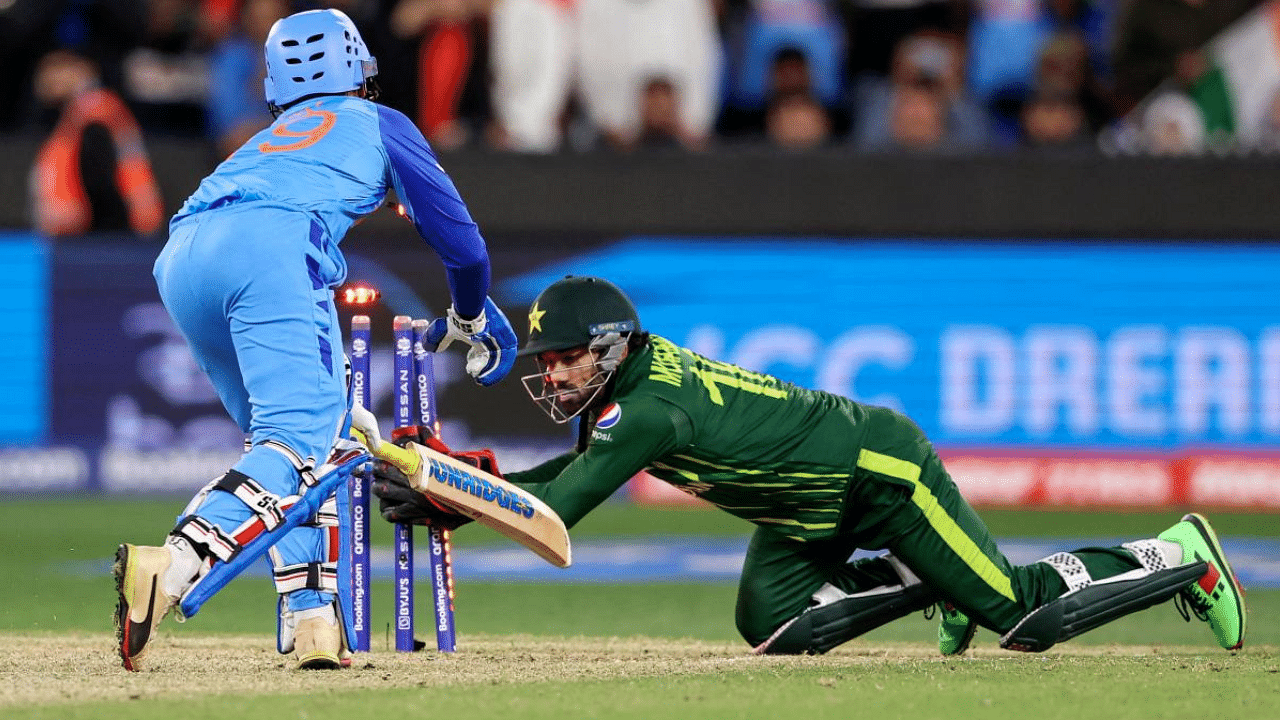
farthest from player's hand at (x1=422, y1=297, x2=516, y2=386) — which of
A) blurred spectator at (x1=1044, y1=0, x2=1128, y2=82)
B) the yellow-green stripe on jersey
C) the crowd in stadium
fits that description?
blurred spectator at (x1=1044, y1=0, x2=1128, y2=82)

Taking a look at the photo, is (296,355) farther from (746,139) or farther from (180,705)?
(746,139)

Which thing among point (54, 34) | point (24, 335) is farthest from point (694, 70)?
point (24, 335)

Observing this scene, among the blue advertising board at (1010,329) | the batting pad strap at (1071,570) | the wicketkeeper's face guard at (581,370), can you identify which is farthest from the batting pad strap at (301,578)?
the blue advertising board at (1010,329)

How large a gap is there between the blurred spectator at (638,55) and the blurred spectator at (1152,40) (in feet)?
9.47

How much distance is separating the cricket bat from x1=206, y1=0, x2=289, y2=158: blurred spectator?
768 centimetres

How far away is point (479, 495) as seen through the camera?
5.72m

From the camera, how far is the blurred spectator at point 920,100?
1297 centimetres

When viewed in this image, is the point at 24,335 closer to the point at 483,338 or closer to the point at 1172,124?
the point at 483,338

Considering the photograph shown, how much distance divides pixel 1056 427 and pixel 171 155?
→ 592 centimetres

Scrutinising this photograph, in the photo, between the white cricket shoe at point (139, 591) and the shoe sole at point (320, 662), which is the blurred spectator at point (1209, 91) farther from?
the white cricket shoe at point (139, 591)

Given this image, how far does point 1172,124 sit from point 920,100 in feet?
5.73

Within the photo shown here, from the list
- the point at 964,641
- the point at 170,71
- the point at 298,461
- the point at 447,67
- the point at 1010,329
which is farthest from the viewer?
the point at 170,71

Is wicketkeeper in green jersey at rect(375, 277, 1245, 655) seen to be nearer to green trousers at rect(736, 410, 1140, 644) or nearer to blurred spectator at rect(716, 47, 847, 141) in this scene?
green trousers at rect(736, 410, 1140, 644)

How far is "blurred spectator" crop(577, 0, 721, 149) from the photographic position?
13.3 metres
